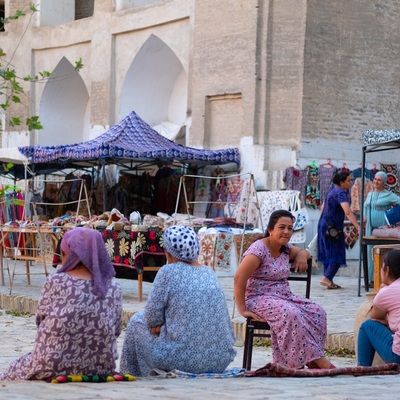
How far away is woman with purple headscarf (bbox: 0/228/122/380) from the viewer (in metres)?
6.21

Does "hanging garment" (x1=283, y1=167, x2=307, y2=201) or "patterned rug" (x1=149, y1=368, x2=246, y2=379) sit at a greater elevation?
"hanging garment" (x1=283, y1=167, x2=307, y2=201)

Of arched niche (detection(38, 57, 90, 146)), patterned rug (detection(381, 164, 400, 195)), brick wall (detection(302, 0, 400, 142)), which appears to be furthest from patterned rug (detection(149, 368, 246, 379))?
arched niche (detection(38, 57, 90, 146))

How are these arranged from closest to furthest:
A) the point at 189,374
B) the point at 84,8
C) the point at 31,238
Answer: the point at 189,374, the point at 31,238, the point at 84,8

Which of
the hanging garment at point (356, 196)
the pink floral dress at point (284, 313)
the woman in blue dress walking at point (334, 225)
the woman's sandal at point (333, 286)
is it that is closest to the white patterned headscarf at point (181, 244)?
the pink floral dress at point (284, 313)

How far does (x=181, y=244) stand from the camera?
6.79 m

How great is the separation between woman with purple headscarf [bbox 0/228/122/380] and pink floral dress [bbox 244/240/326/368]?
1.50 m

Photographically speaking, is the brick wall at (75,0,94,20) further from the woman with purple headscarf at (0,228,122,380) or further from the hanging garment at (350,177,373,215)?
the woman with purple headscarf at (0,228,122,380)

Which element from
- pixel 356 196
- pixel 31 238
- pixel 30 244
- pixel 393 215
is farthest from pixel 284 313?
pixel 356 196

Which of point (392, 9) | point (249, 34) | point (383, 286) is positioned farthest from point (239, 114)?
point (383, 286)

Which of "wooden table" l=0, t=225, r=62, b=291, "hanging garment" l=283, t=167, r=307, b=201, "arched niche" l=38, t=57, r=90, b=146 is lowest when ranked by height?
"wooden table" l=0, t=225, r=62, b=291

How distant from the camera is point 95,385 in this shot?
5.97m

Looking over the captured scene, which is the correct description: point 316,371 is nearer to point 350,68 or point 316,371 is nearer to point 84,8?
point 350,68

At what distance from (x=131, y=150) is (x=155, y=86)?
5.99 metres

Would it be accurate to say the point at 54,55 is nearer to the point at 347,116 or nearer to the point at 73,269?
the point at 347,116
